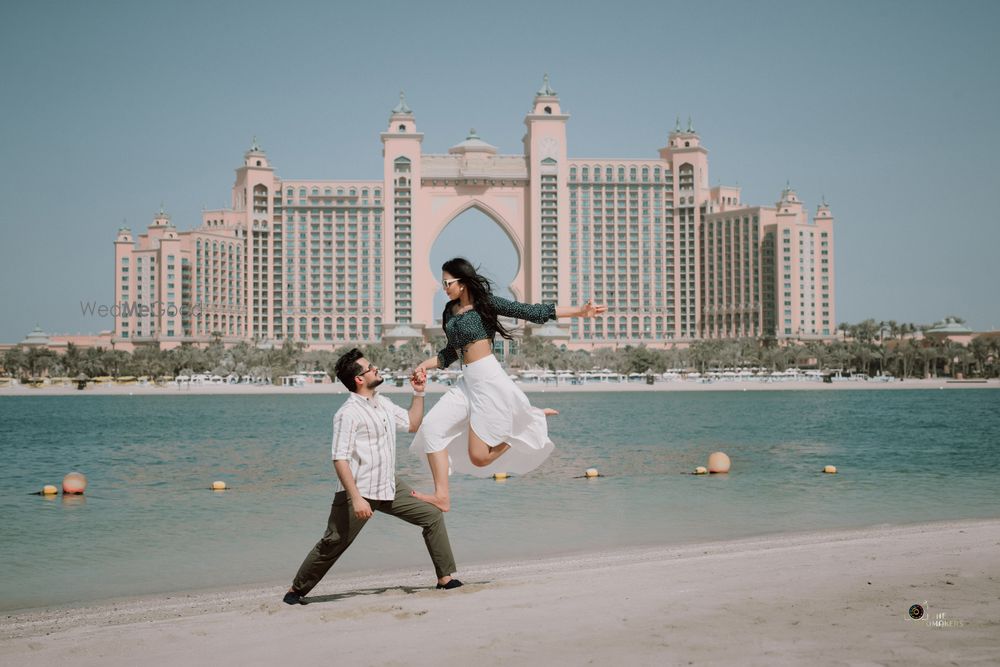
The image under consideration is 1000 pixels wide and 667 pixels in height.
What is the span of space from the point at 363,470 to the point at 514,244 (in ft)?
397

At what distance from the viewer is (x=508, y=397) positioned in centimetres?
641

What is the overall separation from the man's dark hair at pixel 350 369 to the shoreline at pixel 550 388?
80160 mm

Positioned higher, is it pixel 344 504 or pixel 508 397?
pixel 508 397

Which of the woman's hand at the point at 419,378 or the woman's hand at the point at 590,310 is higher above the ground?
the woman's hand at the point at 590,310

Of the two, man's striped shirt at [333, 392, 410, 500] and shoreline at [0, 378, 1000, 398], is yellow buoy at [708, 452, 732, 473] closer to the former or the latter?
man's striped shirt at [333, 392, 410, 500]

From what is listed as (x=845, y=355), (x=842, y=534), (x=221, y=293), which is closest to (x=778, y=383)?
(x=845, y=355)

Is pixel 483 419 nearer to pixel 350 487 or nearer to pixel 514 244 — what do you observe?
pixel 350 487

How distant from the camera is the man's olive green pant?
6.47 meters

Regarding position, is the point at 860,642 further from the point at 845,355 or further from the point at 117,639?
the point at 845,355

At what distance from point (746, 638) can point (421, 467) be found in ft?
52.5

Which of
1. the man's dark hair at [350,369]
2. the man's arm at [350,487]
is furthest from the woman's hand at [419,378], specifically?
the man's arm at [350,487]

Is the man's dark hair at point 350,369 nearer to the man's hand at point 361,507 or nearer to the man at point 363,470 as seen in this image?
the man at point 363,470

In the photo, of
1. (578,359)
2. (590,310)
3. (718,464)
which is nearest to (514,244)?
(578,359)

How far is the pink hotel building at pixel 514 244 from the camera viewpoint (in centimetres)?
12450
